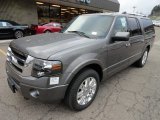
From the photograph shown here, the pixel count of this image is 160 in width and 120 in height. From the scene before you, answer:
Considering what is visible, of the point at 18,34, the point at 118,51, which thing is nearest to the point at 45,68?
the point at 118,51

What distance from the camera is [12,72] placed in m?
3.05

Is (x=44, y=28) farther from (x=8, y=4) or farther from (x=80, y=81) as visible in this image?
(x=80, y=81)

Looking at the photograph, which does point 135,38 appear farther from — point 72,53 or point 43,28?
point 43,28

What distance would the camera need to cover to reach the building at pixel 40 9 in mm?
16828

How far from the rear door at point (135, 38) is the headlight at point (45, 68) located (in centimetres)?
260

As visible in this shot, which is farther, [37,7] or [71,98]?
[37,7]

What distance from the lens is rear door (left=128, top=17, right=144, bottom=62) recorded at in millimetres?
4675

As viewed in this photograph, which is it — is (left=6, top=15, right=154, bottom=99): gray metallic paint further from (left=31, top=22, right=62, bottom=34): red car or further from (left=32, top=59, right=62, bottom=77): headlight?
(left=31, top=22, right=62, bottom=34): red car

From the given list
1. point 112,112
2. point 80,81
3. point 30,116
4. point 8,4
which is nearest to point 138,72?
point 112,112

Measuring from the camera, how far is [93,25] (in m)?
3.98

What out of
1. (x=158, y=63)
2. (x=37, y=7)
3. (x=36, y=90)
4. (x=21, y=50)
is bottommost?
(x=158, y=63)

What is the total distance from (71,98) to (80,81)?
0.33 m

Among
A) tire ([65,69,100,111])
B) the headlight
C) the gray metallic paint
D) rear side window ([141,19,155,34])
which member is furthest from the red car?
the headlight

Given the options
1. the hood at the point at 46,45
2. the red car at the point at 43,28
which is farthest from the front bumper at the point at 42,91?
the red car at the point at 43,28
